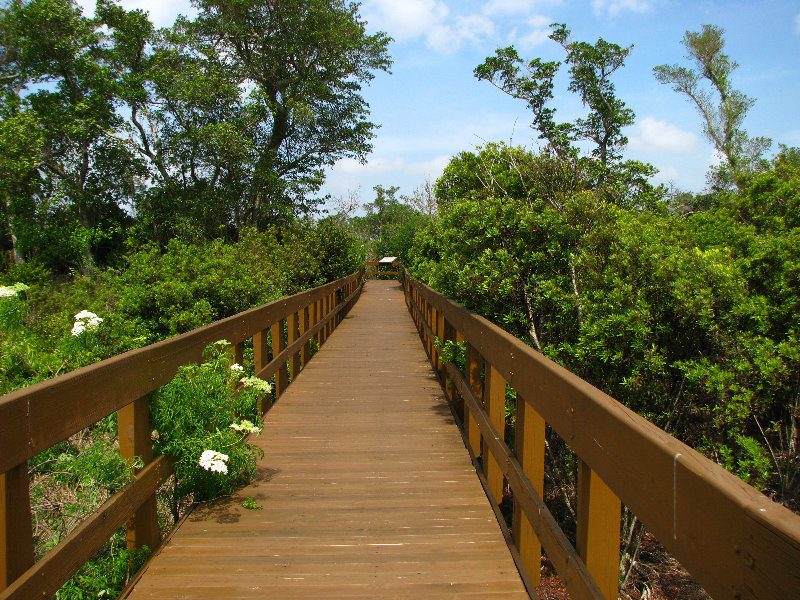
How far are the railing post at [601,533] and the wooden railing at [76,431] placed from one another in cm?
182

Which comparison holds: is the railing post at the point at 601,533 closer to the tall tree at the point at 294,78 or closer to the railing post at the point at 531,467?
the railing post at the point at 531,467

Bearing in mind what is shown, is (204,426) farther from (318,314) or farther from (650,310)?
(318,314)

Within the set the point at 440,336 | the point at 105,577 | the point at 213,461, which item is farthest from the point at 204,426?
the point at 440,336

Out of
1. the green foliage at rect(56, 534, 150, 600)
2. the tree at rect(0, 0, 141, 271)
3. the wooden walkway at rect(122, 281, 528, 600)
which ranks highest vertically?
the tree at rect(0, 0, 141, 271)

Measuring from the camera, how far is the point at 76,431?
2.37 metres

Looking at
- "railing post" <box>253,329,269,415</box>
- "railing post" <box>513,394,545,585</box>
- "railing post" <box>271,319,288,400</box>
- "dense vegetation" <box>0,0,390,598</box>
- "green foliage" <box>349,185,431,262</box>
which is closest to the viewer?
"railing post" <box>513,394,545,585</box>

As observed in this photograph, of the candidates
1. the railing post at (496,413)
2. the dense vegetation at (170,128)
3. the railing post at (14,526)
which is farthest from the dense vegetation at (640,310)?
the dense vegetation at (170,128)

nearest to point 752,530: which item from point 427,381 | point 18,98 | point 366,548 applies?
point 366,548

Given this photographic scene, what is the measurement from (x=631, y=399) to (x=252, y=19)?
92.7 feet

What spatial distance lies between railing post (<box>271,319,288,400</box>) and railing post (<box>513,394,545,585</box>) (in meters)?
3.86

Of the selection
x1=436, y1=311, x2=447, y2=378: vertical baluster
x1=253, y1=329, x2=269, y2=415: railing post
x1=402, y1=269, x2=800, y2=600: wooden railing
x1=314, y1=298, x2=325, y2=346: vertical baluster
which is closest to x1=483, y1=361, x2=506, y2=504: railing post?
x1=402, y1=269, x2=800, y2=600: wooden railing

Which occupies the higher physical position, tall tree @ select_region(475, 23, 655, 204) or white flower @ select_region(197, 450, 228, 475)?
tall tree @ select_region(475, 23, 655, 204)

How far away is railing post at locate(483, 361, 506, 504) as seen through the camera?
144 inches

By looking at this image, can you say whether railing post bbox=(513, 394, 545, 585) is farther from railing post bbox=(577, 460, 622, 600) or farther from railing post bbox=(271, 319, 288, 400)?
railing post bbox=(271, 319, 288, 400)
